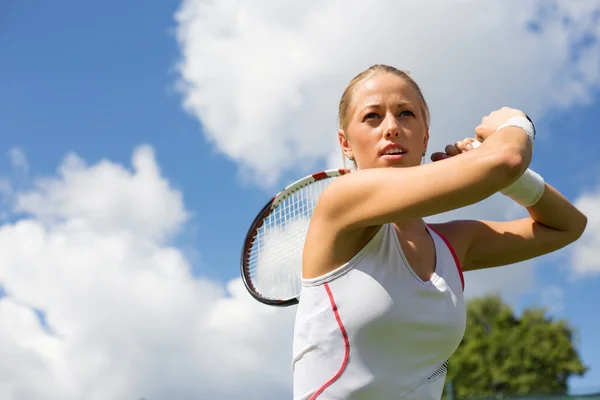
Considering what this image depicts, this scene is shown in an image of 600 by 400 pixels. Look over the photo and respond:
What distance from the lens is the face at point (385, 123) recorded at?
2877 millimetres

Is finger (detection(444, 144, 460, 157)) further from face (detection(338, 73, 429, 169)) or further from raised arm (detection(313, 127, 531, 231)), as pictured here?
raised arm (detection(313, 127, 531, 231))

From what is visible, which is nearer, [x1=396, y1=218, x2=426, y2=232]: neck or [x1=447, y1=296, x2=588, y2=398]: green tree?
[x1=396, y1=218, x2=426, y2=232]: neck

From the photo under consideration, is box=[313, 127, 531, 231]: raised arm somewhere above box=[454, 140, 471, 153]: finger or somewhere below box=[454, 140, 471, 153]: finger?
below

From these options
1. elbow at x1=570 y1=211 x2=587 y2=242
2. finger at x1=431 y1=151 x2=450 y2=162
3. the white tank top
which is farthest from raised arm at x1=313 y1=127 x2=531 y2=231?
elbow at x1=570 y1=211 x2=587 y2=242

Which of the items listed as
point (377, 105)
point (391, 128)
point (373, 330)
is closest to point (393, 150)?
point (391, 128)

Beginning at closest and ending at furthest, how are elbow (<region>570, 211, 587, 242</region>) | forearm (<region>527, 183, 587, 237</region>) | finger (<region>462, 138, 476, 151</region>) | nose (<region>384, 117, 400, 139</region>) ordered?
nose (<region>384, 117, 400, 139</region>) < finger (<region>462, 138, 476, 151</region>) < forearm (<region>527, 183, 587, 237</region>) < elbow (<region>570, 211, 587, 242</region>)

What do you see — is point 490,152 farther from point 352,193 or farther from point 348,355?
point 348,355

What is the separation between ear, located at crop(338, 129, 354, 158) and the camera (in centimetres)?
316

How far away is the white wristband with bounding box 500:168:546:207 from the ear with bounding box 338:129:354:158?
909 mm

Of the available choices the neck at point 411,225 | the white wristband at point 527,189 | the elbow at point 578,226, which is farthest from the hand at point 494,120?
the elbow at point 578,226

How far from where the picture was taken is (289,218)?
4.94 m

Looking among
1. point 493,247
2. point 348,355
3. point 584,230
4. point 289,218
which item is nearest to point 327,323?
point 348,355

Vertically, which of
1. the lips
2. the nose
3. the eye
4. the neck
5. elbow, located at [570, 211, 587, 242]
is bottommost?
the neck

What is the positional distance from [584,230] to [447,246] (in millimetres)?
1162
